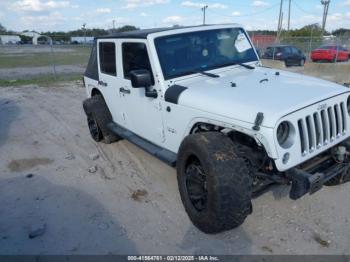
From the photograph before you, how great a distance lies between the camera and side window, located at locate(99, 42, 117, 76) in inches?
213

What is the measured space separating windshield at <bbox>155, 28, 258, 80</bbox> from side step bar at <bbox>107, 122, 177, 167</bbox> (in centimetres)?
99

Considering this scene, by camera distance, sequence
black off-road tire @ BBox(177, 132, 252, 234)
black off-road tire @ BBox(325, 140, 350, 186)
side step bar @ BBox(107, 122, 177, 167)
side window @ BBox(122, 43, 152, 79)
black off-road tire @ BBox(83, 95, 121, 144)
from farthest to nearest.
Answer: black off-road tire @ BBox(83, 95, 121, 144), side window @ BBox(122, 43, 152, 79), side step bar @ BBox(107, 122, 177, 167), black off-road tire @ BBox(325, 140, 350, 186), black off-road tire @ BBox(177, 132, 252, 234)

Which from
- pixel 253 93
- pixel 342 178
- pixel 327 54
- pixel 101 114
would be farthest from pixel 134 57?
pixel 327 54

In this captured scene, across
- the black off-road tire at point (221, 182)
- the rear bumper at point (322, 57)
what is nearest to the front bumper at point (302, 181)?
the black off-road tire at point (221, 182)

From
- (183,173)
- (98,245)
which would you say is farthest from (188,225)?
(98,245)

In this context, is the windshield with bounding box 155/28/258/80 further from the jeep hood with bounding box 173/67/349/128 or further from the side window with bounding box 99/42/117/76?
the side window with bounding box 99/42/117/76

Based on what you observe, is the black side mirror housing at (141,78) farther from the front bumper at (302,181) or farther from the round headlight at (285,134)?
the front bumper at (302,181)

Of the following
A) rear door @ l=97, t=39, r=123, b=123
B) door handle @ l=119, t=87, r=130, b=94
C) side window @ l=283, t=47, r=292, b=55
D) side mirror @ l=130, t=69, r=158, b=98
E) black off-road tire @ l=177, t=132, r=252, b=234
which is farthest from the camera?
side window @ l=283, t=47, r=292, b=55

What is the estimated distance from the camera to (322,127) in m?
3.38

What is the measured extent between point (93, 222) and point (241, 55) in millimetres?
3038

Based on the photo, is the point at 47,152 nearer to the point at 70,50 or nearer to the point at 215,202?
the point at 215,202

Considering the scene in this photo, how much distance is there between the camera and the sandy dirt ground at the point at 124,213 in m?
3.49

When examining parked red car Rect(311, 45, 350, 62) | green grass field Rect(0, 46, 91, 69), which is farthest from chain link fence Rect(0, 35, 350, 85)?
parked red car Rect(311, 45, 350, 62)

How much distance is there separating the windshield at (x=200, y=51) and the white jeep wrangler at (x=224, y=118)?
0.05 feet
